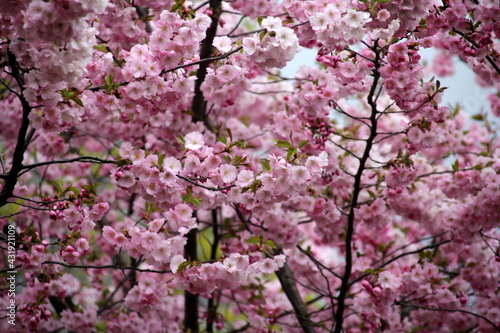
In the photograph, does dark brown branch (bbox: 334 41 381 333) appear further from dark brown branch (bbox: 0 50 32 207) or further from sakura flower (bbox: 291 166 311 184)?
dark brown branch (bbox: 0 50 32 207)

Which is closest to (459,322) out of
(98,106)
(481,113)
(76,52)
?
(481,113)

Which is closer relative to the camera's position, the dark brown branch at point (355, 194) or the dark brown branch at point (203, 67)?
the dark brown branch at point (355, 194)

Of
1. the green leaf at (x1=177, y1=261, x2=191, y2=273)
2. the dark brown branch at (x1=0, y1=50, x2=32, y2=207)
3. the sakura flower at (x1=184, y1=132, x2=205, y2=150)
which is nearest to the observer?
the dark brown branch at (x1=0, y1=50, x2=32, y2=207)

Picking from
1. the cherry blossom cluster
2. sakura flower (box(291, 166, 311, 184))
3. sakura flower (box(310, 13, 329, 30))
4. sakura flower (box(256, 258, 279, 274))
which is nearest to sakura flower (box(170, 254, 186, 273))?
sakura flower (box(256, 258, 279, 274))

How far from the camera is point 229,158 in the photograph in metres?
2.68

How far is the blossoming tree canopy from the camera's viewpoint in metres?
2.54

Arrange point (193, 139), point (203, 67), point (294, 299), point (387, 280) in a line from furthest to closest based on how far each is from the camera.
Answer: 1. point (294, 299)
2. point (203, 67)
3. point (387, 280)
4. point (193, 139)

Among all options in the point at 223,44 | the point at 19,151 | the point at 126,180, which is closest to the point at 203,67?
the point at 223,44

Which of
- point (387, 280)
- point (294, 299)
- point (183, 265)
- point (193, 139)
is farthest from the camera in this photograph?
point (294, 299)

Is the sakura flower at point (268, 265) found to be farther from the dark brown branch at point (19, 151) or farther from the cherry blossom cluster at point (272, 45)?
the dark brown branch at point (19, 151)

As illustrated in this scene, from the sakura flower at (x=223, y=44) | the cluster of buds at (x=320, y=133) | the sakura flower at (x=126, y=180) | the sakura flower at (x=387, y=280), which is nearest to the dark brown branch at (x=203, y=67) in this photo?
the sakura flower at (x=223, y=44)

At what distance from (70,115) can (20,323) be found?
62.8 inches

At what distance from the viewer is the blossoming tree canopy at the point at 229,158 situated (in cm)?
254

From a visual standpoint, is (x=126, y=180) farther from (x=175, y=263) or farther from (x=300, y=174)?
(x=300, y=174)
